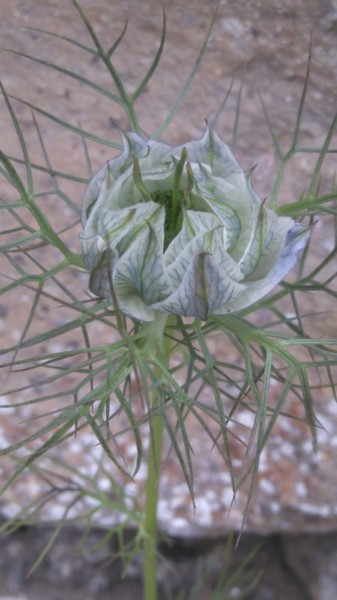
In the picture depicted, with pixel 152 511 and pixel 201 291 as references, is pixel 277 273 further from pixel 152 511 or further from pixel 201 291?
pixel 152 511

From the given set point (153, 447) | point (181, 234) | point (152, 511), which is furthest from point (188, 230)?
point (152, 511)

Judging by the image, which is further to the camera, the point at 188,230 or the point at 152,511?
the point at 152,511

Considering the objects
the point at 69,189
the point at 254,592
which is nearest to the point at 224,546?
the point at 254,592

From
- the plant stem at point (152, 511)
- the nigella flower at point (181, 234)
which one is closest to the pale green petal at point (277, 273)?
the nigella flower at point (181, 234)

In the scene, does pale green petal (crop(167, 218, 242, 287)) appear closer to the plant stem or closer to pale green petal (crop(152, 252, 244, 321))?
pale green petal (crop(152, 252, 244, 321))

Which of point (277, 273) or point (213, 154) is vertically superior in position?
point (213, 154)

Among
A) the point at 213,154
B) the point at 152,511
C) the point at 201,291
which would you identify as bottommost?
the point at 152,511

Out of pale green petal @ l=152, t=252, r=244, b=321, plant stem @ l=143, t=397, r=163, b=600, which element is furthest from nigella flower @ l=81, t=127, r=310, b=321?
plant stem @ l=143, t=397, r=163, b=600

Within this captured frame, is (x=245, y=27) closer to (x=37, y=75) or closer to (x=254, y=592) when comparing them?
(x=37, y=75)

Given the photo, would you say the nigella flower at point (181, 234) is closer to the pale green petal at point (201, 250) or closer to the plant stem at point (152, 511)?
the pale green petal at point (201, 250)
